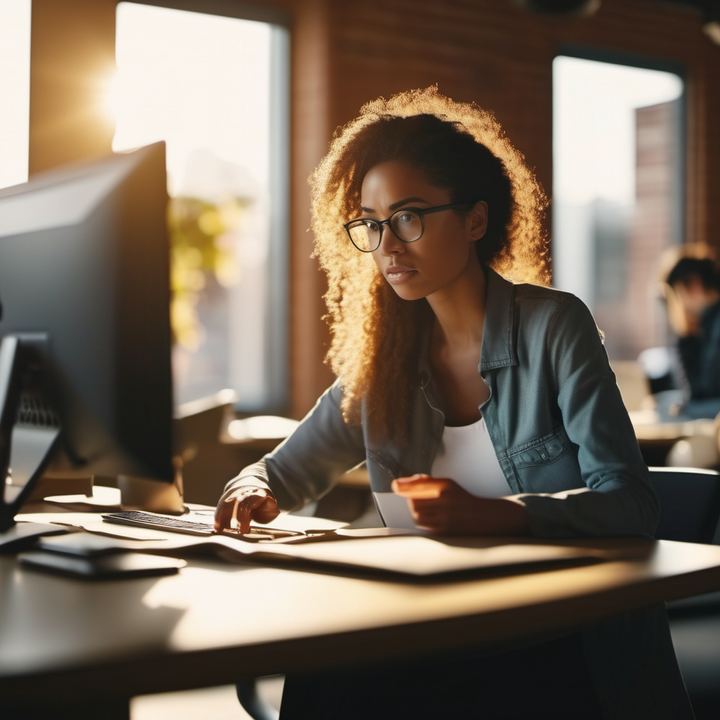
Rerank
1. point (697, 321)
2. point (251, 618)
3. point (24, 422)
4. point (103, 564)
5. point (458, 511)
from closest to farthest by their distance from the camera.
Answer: point (251, 618) → point (103, 564) → point (458, 511) → point (24, 422) → point (697, 321)

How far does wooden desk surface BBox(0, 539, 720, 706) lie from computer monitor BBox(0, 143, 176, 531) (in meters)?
0.16

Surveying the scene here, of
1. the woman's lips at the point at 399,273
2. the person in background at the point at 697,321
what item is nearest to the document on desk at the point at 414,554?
the woman's lips at the point at 399,273

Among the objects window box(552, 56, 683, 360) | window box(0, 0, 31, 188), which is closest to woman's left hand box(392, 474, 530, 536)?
window box(0, 0, 31, 188)

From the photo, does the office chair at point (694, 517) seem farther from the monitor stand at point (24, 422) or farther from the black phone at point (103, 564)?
the monitor stand at point (24, 422)

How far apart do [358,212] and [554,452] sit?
0.66m

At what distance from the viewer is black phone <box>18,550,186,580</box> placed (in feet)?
3.01

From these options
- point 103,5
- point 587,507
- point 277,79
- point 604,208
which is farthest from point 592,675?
point 604,208

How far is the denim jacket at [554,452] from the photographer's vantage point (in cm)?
115

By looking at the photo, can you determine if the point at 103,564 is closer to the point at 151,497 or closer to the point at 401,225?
the point at 151,497

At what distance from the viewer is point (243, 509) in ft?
4.21

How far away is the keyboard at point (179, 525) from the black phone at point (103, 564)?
18cm

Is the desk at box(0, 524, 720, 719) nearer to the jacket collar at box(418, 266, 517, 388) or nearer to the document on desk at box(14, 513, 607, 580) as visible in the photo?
the document on desk at box(14, 513, 607, 580)

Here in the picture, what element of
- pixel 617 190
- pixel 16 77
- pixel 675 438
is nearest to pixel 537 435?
pixel 675 438

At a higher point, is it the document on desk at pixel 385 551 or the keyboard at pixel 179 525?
the document on desk at pixel 385 551
